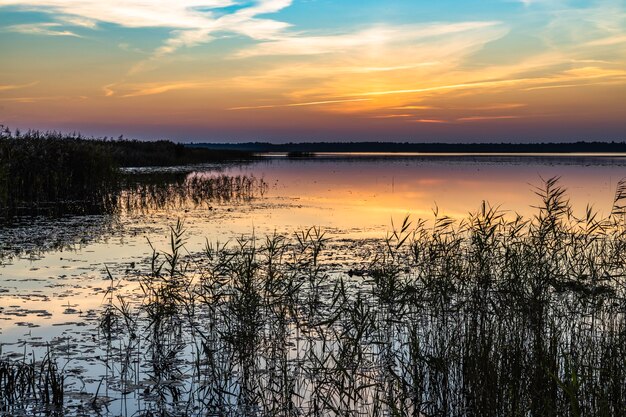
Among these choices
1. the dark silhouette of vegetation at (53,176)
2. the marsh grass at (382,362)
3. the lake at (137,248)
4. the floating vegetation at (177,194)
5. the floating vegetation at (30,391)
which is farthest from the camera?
the floating vegetation at (177,194)

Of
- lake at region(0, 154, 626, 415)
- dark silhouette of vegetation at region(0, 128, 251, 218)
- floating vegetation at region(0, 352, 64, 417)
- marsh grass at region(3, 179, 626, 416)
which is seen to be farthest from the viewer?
dark silhouette of vegetation at region(0, 128, 251, 218)

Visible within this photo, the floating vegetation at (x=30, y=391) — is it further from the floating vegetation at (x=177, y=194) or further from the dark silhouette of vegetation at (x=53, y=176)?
the floating vegetation at (x=177, y=194)

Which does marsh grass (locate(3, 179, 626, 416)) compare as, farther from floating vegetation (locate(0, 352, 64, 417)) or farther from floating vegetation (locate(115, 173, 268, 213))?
floating vegetation (locate(115, 173, 268, 213))

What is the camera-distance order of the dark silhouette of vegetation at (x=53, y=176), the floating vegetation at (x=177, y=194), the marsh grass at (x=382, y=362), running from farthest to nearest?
the floating vegetation at (x=177, y=194), the dark silhouette of vegetation at (x=53, y=176), the marsh grass at (x=382, y=362)

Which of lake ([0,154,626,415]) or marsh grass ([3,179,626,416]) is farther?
lake ([0,154,626,415])

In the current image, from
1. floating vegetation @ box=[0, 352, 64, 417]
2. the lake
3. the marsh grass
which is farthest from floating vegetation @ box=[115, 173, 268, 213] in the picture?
floating vegetation @ box=[0, 352, 64, 417]

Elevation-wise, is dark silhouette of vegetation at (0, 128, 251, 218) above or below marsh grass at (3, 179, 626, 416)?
above

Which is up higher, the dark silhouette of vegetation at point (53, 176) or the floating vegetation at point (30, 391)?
the dark silhouette of vegetation at point (53, 176)

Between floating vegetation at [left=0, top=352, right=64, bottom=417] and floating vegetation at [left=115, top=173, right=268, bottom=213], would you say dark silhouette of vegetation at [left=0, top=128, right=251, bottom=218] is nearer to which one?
floating vegetation at [left=115, top=173, right=268, bottom=213]

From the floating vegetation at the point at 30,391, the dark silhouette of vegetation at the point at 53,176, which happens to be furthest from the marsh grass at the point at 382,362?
the dark silhouette of vegetation at the point at 53,176

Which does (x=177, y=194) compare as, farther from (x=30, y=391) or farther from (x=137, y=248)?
(x=30, y=391)

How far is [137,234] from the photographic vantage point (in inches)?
728

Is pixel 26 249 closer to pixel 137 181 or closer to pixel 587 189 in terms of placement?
pixel 137 181

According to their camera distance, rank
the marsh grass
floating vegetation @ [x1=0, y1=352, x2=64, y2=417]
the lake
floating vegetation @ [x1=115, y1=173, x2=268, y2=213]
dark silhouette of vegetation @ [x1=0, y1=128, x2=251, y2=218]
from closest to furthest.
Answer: floating vegetation @ [x1=0, y1=352, x2=64, y2=417], the marsh grass, the lake, dark silhouette of vegetation @ [x1=0, y1=128, x2=251, y2=218], floating vegetation @ [x1=115, y1=173, x2=268, y2=213]
